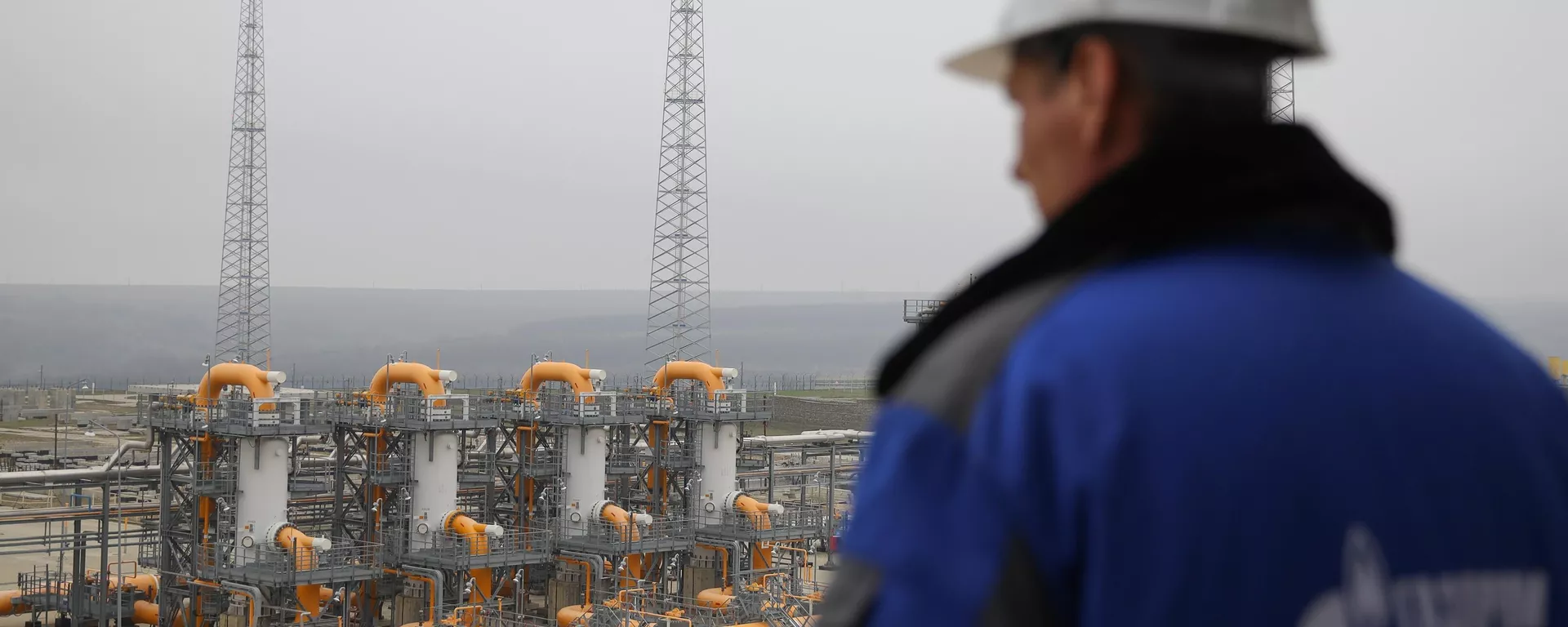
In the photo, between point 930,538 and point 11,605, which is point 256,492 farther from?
point 930,538

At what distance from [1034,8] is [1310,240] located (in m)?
0.36

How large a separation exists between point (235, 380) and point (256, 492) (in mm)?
2182

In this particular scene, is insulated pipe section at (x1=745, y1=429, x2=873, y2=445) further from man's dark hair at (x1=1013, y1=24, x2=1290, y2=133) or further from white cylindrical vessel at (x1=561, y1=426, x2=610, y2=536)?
man's dark hair at (x1=1013, y1=24, x2=1290, y2=133)

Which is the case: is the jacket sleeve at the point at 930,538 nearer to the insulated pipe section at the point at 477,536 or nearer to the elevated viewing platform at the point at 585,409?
the insulated pipe section at the point at 477,536

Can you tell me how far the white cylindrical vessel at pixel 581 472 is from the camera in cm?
2850

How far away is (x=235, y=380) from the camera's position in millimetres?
24281

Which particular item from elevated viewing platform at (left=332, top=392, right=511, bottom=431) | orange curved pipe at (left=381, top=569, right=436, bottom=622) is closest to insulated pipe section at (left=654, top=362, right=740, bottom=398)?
elevated viewing platform at (left=332, top=392, right=511, bottom=431)

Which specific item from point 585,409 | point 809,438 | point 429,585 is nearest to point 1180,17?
point 429,585

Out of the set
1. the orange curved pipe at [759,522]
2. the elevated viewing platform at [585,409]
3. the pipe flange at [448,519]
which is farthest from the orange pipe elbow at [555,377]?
the orange curved pipe at [759,522]

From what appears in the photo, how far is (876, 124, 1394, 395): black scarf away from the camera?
4.35 feet

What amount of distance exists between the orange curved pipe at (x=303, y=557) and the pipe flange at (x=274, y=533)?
1 cm

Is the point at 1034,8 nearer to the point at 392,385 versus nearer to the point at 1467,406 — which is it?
the point at 1467,406

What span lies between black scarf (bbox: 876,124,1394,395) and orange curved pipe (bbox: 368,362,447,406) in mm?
25437

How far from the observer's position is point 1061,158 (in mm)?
1419
